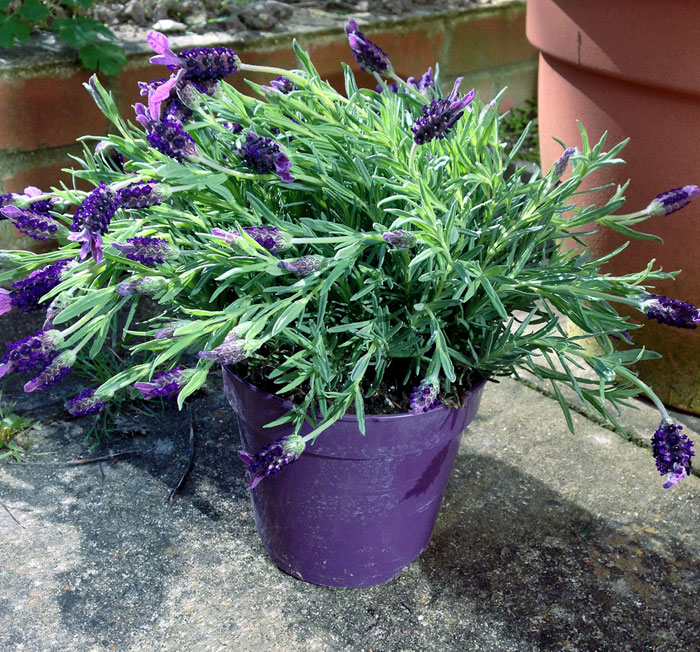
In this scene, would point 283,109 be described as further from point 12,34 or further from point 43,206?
point 12,34

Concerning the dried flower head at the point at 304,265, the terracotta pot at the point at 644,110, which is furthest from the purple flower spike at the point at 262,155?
the terracotta pot at the point at 644,110

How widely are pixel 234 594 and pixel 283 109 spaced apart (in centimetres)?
86

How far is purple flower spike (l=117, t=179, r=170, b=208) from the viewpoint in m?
1.12

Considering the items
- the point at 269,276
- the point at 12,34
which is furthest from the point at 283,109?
the point at 12,34

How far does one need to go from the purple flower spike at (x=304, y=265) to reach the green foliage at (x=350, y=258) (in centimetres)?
2

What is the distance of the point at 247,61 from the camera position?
2.41 meters

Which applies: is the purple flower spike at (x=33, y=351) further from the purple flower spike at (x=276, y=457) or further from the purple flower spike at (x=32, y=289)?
the purple flower spike at (x=276, y=457)

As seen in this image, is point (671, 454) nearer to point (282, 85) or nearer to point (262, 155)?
point (262, 155)

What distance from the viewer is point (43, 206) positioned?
1.39 metres

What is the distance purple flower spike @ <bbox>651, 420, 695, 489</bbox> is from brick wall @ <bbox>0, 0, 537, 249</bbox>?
1626 millimetres

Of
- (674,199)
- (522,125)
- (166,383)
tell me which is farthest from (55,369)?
(522,125)

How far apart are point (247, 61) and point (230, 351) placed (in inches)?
61.0

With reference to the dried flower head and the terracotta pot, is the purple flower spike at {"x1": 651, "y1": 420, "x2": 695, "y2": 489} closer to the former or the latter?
the dried flower head

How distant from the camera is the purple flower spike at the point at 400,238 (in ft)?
3.68
